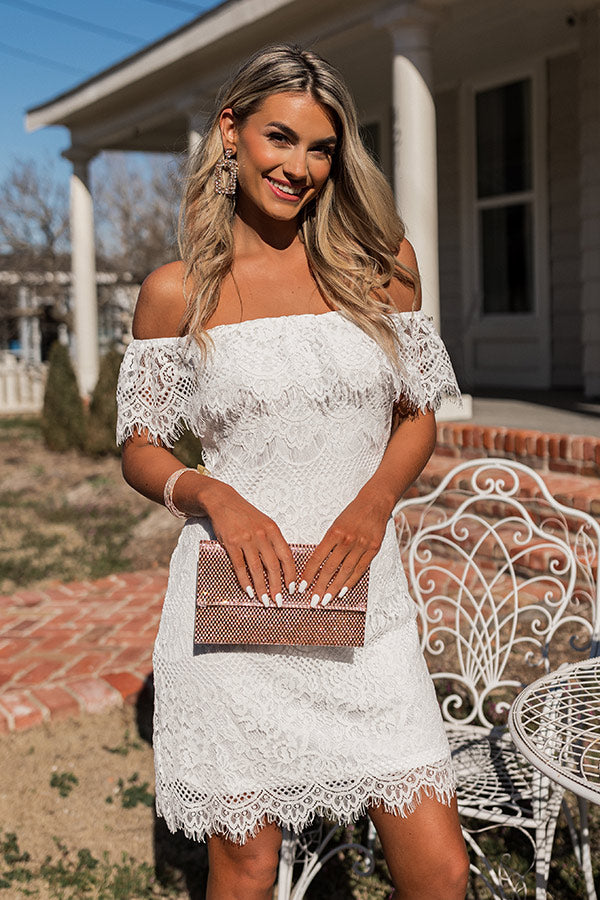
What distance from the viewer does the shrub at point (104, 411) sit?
10.5m

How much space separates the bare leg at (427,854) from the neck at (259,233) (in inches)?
44.2

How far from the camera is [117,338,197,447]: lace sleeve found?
6.31ft

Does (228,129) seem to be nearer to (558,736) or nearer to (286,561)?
(286,561)

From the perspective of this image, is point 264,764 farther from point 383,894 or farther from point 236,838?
point 383,894

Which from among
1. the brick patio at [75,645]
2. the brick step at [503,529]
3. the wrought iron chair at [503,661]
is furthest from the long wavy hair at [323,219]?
the brick patio at [75,645]

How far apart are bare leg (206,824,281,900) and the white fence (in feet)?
55.2

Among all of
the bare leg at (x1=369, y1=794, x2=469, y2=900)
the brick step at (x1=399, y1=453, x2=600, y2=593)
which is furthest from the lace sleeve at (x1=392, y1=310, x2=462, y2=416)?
the brick step at (x1=399, y1=453, x2=600, y2=593)

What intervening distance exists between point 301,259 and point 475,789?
4.60ft

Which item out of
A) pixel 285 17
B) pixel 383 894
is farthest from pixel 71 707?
pixel 285 17

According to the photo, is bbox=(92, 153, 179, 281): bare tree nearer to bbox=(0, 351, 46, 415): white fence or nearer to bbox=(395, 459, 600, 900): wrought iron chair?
bbox=(0, 351, 46, 415): white fence

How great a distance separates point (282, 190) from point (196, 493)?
615 millimetres

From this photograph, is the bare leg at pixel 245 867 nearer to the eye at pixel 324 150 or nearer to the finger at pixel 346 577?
the finger at pixel 346 577

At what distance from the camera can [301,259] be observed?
78.5 inches

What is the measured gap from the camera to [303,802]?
180 cm
